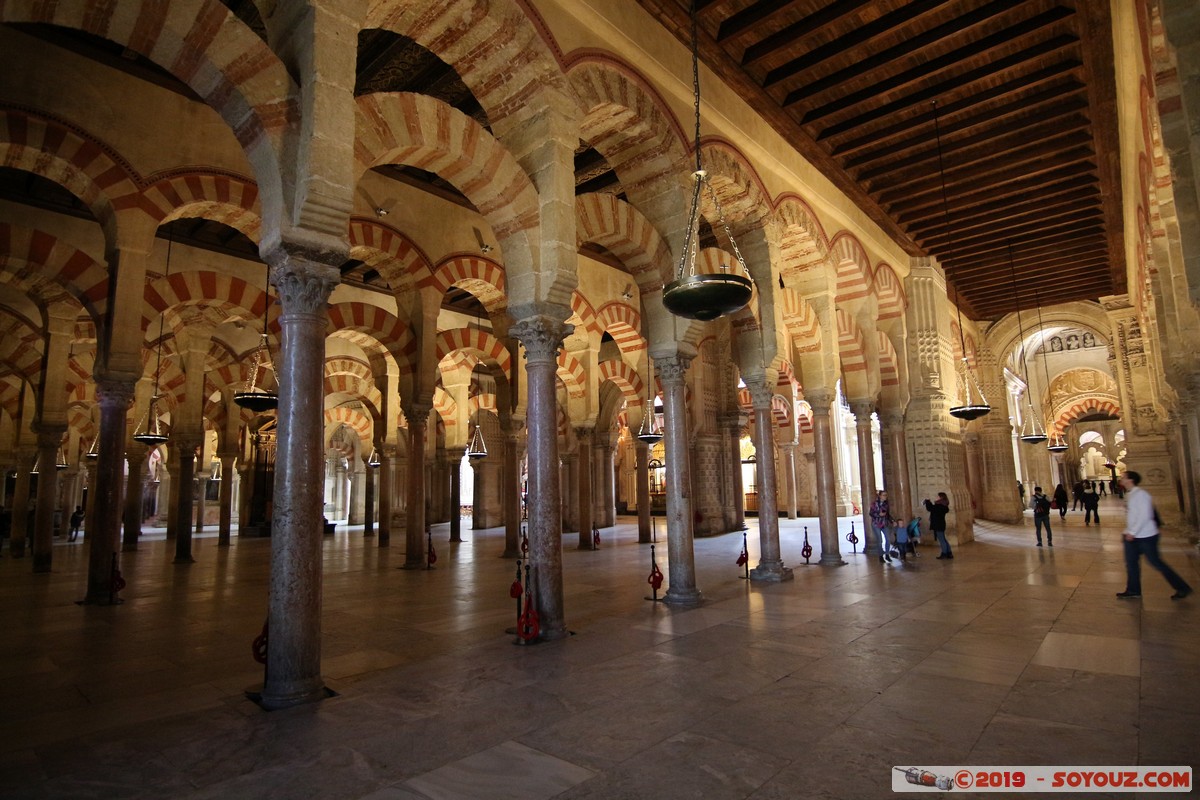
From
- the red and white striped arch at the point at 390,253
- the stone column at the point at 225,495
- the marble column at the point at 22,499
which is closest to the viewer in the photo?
the red and white striped arch at the point at 390,253

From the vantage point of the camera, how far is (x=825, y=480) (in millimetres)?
8414

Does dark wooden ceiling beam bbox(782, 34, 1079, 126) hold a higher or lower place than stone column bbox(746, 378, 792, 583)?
higher

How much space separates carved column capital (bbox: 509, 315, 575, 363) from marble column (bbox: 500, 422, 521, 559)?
16.8ft

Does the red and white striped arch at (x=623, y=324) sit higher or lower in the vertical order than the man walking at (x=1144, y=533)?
higher

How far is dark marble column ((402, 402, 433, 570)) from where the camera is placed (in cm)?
837

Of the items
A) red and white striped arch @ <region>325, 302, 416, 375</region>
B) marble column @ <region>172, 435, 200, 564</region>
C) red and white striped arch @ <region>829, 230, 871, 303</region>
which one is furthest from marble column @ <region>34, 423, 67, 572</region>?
red and white striped arch @ <region>829, 230, 871, 303</region>

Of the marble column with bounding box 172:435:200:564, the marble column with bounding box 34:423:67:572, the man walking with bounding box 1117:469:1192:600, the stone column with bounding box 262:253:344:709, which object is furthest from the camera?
the marble column with bounding box 172:435:200:564

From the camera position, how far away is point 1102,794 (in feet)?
6.73

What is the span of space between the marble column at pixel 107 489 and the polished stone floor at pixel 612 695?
33 cm

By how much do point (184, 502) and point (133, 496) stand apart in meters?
3.04

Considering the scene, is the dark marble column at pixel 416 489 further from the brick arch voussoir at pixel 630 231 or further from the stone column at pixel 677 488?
the stone column at pixel 677 488

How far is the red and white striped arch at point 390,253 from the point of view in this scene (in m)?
7.98

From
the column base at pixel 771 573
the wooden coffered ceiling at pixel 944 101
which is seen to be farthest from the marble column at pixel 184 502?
the wooden coffered ceiling at pixel 944 101

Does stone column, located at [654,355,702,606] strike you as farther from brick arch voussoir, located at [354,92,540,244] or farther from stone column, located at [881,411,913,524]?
stone column, located at [881,411,913,524]
